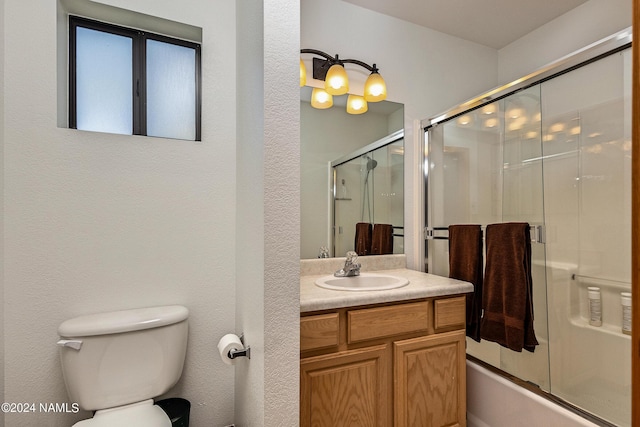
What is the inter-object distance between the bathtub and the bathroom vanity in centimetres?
18

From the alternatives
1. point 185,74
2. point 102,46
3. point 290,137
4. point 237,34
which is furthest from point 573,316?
point 102,46

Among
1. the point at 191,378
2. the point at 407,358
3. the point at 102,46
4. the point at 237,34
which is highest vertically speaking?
the point at 237,34

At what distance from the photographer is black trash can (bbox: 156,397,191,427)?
1.37 m

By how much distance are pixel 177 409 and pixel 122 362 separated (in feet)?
1.15

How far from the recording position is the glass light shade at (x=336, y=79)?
1890 mm

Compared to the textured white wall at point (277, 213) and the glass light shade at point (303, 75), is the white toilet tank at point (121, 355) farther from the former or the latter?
the glass light shade at point (303, 75)

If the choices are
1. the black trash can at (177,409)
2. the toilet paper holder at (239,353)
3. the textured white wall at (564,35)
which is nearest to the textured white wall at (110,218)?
the black trash can at (177,409)

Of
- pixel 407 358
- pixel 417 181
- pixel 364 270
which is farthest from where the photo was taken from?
pixel 417 181

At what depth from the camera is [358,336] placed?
4.61ft

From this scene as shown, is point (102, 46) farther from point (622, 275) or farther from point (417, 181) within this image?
point (622, 275)

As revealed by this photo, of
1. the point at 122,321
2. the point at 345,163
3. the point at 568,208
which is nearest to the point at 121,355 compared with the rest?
the point at 122,321

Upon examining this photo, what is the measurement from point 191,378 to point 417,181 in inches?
72.9

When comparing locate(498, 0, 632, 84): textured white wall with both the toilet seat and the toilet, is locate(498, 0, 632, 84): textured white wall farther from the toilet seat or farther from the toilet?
the toilet seat

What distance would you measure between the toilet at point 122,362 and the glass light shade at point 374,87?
169 cm
